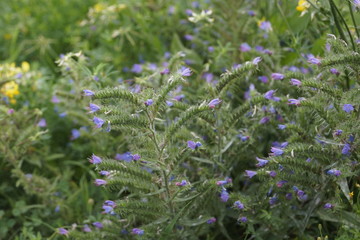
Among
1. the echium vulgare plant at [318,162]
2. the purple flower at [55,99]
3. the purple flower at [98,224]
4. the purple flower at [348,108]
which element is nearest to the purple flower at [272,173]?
the echium vulgare plant at [318,162]

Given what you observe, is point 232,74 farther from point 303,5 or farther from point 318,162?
point 303,5

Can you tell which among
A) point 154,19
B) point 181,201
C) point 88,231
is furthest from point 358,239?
point 154,19

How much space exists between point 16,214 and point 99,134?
0.63m

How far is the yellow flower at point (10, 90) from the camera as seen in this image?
9.75ft

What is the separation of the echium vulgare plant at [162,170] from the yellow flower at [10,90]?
105 cm

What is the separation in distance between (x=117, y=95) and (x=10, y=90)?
1.36m

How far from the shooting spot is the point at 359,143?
1.99 meters

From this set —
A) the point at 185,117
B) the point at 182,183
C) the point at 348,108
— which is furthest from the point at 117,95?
the point at 348,108

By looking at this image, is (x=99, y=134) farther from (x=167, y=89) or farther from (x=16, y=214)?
(x=167, y=89)

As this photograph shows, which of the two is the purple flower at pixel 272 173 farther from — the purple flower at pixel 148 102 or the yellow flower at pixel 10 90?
the yellow flower at pixel 10 90

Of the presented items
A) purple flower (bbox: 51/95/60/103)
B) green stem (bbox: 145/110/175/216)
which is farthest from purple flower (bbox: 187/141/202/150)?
purple flower (bbox: 51/95/60/103)

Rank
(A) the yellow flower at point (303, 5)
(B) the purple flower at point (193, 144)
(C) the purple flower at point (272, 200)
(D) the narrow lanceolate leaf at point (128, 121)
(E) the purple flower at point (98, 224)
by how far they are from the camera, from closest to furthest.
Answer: (D) the narrow lanceolate leaf at point (128, 121)
(B) the purple flower at point (193, 144)
(C) the purple flower at point (272, 200)
(E) the purple flower at point (98, 224)
(A) the yellow flower at point (303, 5)

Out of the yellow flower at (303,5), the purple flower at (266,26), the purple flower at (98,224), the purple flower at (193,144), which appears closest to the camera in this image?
the purple flower at (193,144)

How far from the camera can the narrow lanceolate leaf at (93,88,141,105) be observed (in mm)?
1889
